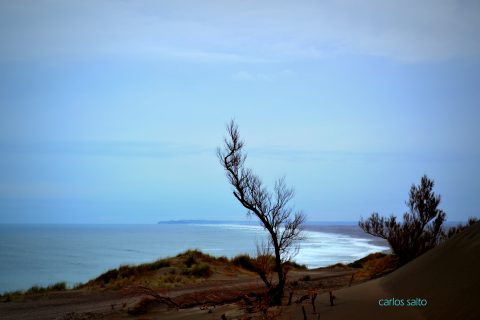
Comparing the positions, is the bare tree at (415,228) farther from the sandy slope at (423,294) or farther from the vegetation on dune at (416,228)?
the sandy slope at (423,294)

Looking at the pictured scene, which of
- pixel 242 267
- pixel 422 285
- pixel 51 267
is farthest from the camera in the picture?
pixel 51 267

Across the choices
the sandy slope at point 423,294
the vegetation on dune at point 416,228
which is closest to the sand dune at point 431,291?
the sandy slope at point 423,294

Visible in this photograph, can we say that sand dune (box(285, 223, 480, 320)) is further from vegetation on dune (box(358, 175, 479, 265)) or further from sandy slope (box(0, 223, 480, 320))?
vegetation on dune (box(358, 175, 479, 265))

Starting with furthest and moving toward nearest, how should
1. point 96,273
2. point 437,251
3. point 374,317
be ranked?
point 96,273
point 437,251
point 374,317

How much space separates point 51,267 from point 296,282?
96.6 feet

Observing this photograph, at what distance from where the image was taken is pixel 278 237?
14.7 m

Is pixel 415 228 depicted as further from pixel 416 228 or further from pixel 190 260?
pixel 190 260

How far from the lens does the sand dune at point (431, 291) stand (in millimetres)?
5898

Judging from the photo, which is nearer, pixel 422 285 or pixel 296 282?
pixel 422 285

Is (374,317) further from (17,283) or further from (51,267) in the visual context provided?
(51,267)

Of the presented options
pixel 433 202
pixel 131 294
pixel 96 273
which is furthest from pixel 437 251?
pixel 96 273

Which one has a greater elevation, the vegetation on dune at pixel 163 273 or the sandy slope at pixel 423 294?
the sandy slope at pixel 423 294

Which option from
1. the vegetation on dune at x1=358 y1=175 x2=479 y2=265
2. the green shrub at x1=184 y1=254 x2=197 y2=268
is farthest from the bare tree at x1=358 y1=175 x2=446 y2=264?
the green shrub at x1=184 y1=254 x2=197 y2=268

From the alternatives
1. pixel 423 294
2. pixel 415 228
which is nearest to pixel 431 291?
pixel 423 294
